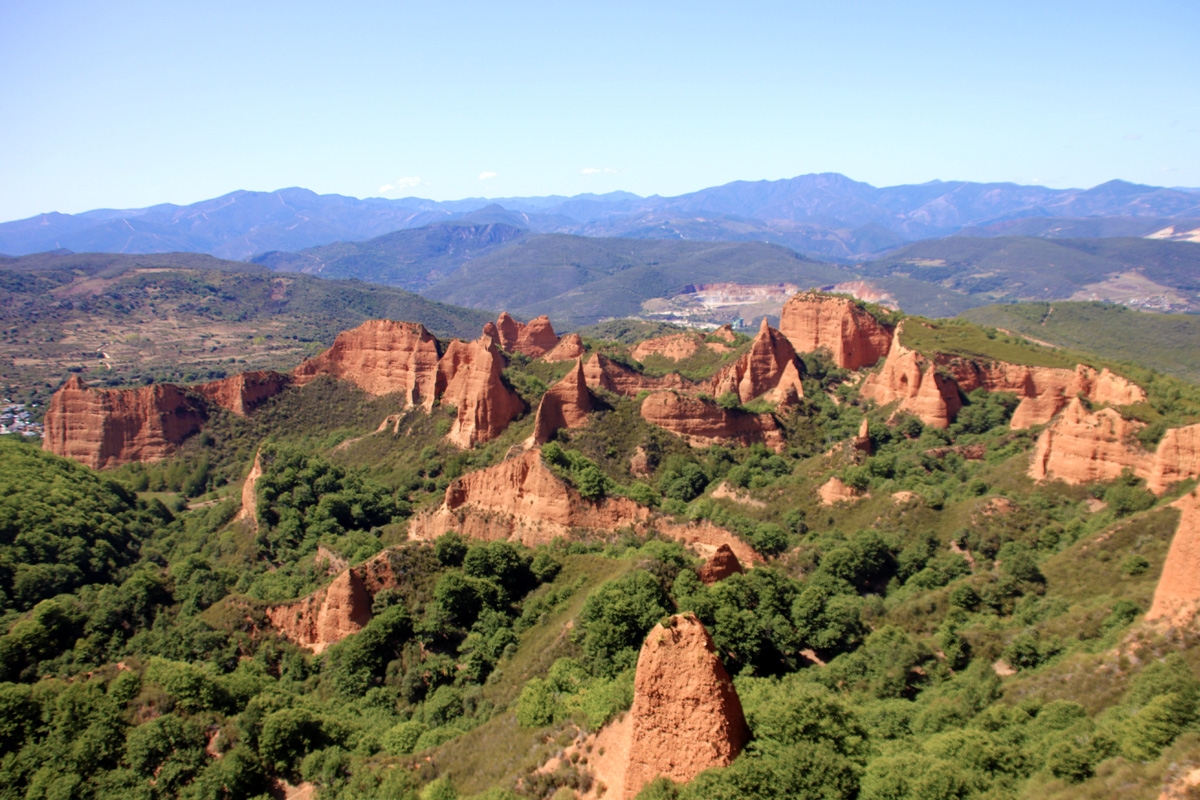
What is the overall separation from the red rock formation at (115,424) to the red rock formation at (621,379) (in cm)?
3290

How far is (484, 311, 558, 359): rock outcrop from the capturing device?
8600 cm

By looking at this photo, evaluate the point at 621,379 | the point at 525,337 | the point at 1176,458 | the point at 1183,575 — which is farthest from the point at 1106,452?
the point at 525,337

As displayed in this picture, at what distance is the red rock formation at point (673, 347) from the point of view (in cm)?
8225

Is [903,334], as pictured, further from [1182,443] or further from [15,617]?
[15,617]

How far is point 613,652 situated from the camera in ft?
80.8

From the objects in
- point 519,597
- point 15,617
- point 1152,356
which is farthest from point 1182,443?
point 1152,356

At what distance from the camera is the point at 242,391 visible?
67.9 m

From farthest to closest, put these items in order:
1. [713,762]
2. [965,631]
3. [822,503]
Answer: [822,503]
[965,631]
[713,762]

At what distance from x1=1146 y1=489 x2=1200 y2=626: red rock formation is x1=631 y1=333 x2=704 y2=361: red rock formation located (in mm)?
59399

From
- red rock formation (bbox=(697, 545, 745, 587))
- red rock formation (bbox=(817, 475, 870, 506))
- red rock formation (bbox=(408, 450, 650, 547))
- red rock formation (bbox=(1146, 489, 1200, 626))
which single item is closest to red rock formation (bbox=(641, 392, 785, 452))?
red rock formation (bbox=(817, 475, 870, 506))

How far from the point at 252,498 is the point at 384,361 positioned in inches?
903

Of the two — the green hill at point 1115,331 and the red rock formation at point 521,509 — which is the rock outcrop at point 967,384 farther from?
the green hill at point 1115,331

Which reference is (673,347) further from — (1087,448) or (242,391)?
(1087,448)

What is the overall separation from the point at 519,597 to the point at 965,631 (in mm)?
17636
